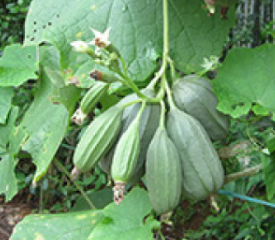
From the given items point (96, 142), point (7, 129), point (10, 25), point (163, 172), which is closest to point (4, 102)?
point (7, 129)

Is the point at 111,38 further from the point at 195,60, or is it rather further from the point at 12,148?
the point at 12,148

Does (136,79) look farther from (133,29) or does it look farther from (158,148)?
(158,148)

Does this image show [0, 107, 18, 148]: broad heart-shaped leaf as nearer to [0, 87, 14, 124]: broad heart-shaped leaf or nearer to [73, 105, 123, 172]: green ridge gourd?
[0, 87, 14, 124]: broad heart-shaped leaf

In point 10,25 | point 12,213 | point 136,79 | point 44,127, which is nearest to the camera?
point 136,79

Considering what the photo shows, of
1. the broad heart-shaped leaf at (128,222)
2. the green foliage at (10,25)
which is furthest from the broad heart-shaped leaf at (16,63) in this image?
the green foliage at (10,25)

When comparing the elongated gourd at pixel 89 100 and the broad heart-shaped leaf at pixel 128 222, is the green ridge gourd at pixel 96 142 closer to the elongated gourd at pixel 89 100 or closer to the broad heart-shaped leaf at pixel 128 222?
the elongated gourd at pixel 89 100

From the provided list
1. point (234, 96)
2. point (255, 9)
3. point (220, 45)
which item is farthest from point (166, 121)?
point (255, 9)

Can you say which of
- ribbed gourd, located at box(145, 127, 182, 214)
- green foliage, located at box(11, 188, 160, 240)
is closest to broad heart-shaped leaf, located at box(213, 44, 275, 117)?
ribbed gourd, located at box(145, 127, 182, 214)
